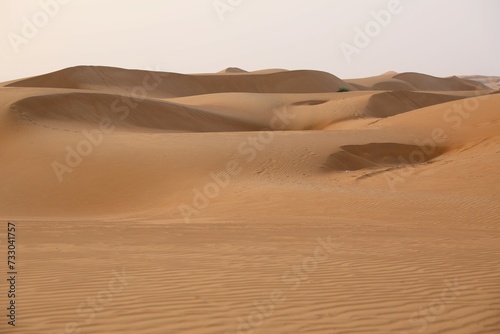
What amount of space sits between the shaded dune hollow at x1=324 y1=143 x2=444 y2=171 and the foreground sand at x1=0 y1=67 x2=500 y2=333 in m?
0.08

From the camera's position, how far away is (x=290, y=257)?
23.6 feet

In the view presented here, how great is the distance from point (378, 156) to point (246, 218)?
978 centimetres

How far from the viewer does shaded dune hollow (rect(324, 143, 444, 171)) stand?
18797 mm

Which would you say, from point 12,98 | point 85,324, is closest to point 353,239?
point 85,324

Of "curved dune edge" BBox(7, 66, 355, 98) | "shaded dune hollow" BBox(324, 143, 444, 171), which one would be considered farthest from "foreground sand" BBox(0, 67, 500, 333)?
"curved dune edge" BBox(7, 66, 355, 98)

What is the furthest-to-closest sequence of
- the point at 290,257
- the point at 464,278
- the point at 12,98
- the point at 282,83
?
the point at 282,83, the point at 12,98, the point at 290,257, the point at 464,278

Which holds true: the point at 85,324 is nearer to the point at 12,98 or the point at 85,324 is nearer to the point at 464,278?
the point at 464,278

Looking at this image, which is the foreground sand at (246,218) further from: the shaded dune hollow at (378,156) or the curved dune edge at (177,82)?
the curved dune edge at (177,82)

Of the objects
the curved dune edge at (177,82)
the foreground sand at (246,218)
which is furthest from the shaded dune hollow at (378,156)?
the curved dune edge at (177,82)

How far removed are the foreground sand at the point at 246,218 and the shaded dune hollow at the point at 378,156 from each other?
76mm

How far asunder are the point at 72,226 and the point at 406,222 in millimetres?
6761

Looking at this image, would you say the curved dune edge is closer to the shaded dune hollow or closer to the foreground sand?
the foreground sand

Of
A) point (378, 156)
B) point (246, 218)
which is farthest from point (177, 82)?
point (246, 218)

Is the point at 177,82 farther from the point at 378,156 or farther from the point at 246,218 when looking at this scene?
the point at 246,218
